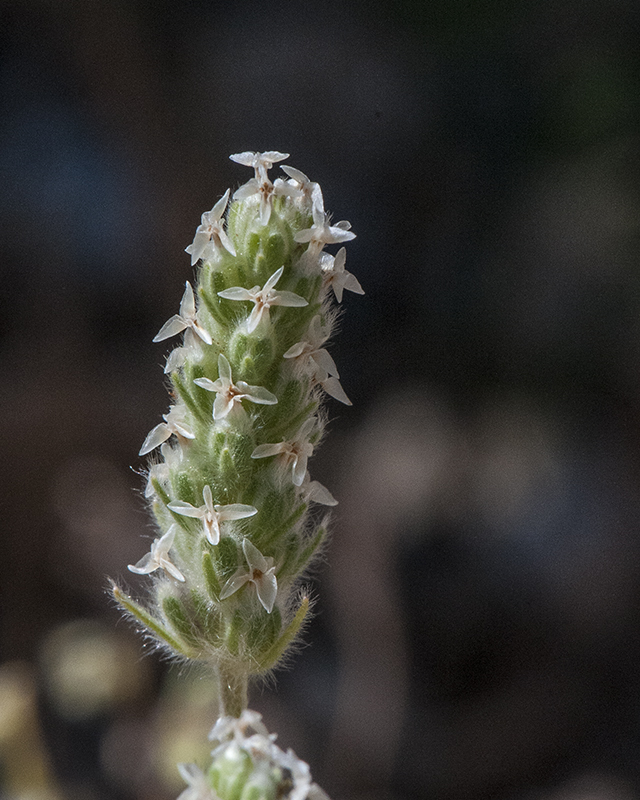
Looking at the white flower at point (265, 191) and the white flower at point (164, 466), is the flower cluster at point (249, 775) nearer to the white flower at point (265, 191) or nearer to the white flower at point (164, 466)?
the white flower at point (164, 466)

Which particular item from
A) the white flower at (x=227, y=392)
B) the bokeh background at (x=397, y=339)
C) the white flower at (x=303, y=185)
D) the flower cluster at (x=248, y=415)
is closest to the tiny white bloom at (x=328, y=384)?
the flower cluster at (x=248, y=415)

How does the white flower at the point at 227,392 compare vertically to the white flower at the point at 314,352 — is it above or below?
below

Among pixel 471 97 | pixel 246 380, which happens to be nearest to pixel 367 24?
pixel 471 97

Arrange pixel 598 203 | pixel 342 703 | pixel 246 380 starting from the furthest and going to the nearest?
1. pixel 598 203
2. pixel 342 703
3. pixel 246 380

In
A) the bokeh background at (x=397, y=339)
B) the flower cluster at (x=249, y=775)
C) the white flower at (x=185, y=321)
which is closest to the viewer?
the flower cluster at (x=249, y=775)

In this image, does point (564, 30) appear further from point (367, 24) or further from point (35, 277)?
point (35, 277)

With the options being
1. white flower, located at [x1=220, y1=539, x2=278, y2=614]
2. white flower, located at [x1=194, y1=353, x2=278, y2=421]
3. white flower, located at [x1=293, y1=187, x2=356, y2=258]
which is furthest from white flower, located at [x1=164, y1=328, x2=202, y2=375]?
white flower, located at [x1=220, y1=539, x2=278, y2=614]

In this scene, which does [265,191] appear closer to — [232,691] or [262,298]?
[262,298]
